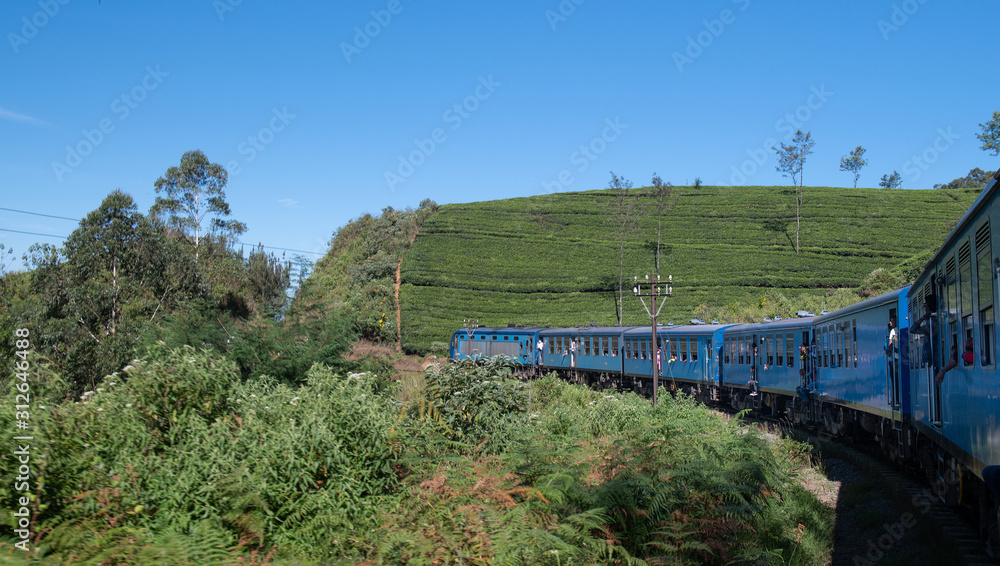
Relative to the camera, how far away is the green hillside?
53.1m

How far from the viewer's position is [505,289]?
55.9m

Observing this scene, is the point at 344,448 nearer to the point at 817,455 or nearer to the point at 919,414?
the point at 919,414

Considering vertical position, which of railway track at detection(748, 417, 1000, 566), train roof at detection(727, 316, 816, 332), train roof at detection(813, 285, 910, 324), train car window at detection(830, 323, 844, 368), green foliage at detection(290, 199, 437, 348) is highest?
green foliage at detection(290, 199, 437, 348)

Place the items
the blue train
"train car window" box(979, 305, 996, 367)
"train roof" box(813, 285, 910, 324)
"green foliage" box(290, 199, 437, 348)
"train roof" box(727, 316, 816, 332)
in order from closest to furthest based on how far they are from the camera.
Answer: "train car window" box(979, 305, 996, 367) → the blue train → "train roof" box(813, 285, 910, 324) → "train roof" box(727, 316, 816, 332) → "green foliage" box(290, 199, 437, 348)

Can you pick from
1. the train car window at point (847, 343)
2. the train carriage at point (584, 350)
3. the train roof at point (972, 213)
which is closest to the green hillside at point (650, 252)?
the train carriage at point (584, 350)

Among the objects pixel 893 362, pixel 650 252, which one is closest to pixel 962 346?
pixel 893 362

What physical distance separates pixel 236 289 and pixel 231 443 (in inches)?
1512

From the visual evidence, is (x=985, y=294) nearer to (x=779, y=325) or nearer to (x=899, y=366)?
(x=899, y=366)

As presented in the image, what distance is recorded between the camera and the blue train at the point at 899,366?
496cm

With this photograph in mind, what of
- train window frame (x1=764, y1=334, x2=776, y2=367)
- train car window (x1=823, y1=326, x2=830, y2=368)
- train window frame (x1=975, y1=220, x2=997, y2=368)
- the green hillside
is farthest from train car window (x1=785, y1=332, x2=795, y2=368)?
the green hillside

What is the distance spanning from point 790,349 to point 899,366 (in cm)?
702

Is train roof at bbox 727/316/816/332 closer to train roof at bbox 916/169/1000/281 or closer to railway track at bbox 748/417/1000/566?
railway track at bbox 748/417/1000/566

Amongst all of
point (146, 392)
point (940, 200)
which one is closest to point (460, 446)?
point (146, 392)

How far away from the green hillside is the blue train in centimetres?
2585
